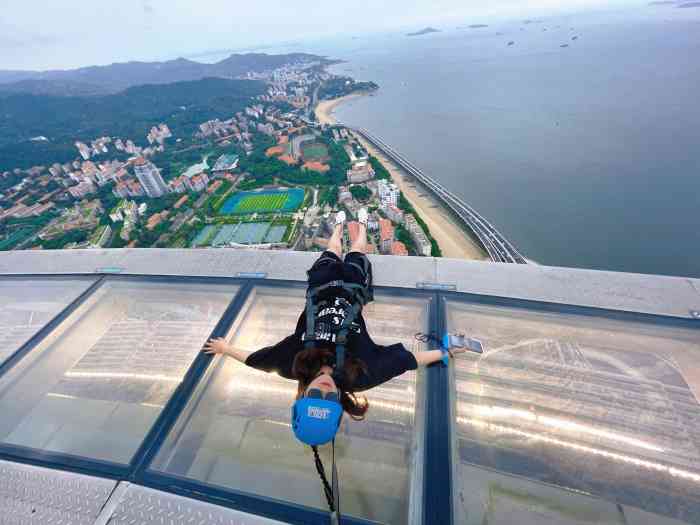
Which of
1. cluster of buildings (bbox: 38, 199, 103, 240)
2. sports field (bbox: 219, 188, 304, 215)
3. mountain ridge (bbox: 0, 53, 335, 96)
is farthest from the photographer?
mountain ridge (bbox: 0, 53, 335, 96)

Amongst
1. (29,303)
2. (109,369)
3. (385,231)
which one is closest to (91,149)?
(385,231)

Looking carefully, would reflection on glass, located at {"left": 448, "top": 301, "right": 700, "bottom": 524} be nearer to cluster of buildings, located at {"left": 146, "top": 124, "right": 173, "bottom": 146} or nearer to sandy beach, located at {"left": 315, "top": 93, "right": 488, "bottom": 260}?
sandy beach, located at {"left": 315, "top": 93, "right": 488, "bottom": 260}

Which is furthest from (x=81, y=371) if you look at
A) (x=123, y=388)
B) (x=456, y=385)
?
(x=456, y=385)

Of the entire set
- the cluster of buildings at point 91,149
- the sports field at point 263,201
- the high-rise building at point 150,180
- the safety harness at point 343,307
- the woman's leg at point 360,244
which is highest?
the cluster of buildings at point 91,149

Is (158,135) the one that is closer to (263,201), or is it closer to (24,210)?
(24,210)

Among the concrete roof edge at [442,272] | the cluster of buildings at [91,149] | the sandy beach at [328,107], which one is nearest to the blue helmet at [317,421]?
the concrete roof edge at [442,272]

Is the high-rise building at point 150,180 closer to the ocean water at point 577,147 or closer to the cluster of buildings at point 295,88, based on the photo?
the ocean water at point 577,147

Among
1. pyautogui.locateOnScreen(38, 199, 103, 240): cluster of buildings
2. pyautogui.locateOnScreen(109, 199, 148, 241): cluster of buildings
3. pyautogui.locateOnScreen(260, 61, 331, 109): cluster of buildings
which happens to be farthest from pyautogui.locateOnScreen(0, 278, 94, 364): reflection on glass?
pyautogui.locateOnScreen(260, 61, 331, 109): cluster of buildings
